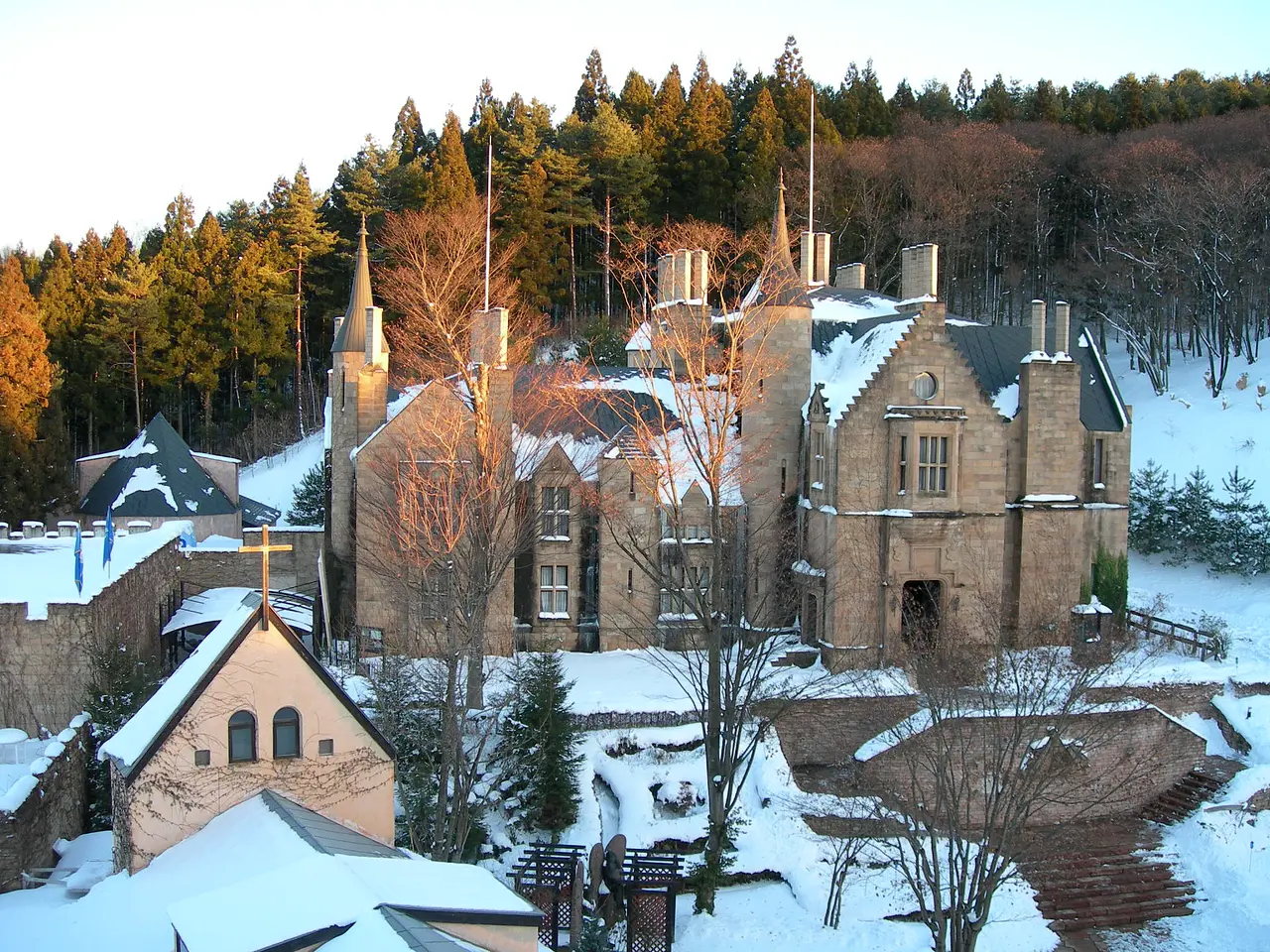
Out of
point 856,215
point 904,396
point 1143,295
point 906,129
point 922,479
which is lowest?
point 922,479

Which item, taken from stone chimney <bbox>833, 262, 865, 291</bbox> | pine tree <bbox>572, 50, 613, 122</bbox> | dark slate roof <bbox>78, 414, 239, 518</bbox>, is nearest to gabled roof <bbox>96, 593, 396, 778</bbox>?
dark slate roof <bbox>78, 414, 239, 518</bbox>

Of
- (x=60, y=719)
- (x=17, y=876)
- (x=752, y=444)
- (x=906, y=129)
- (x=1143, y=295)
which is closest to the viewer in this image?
(x=17, y=876)

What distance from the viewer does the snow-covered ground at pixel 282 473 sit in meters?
51.4

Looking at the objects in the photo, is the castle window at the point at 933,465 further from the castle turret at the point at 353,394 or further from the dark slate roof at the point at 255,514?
the dark slate roof at the point at 255,514

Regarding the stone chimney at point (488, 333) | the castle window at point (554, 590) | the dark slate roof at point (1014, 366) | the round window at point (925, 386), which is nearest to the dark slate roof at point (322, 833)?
the castle window at point (554, 590)

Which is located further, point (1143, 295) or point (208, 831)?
point (1143, 295)

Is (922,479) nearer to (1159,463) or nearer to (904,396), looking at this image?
(904,396)

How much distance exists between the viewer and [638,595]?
1289 inches

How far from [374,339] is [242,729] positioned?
16.5 meters

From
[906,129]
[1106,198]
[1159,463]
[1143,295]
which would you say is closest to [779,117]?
[906,129]

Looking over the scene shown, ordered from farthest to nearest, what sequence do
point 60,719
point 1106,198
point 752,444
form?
point 1106,198 < point 752,444 < point 60,719

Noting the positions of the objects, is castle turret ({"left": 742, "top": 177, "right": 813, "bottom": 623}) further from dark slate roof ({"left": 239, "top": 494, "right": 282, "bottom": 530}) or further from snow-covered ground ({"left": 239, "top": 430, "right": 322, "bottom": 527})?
snow-covered ground ({"left": 239, "top": 430, "right": 322, "bottom": 527})

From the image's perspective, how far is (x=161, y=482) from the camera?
131 ft

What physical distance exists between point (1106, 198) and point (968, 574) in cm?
3954
